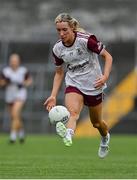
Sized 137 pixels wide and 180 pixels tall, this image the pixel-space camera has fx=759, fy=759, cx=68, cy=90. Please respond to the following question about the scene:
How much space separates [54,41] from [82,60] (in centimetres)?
1702

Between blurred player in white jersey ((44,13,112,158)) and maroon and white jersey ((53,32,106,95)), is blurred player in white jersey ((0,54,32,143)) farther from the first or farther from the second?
maroon and white jersey ((53,32,106,95))

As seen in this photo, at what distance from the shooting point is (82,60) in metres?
10.7

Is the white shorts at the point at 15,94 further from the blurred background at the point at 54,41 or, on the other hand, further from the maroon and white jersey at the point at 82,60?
the maroon and white jersey at the point at 82,60

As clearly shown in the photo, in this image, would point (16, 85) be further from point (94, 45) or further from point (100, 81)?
point (100, 81)

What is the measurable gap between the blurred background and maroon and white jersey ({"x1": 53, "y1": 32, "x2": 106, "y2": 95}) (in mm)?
15508

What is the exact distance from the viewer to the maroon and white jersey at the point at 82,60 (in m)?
10.6

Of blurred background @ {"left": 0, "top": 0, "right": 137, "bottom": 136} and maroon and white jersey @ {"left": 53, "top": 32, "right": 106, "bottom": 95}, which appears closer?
maroon and white jersey @ {"left": 53, "top": 32, "right": 106, "bottom": 95}

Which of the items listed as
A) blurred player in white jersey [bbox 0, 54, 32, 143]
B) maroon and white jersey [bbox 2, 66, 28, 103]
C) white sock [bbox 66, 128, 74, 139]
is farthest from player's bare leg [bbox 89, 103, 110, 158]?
maroon and white jersey [bbox 2, 66, 28, 103]

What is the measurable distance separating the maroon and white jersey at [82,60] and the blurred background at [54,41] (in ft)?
50.9

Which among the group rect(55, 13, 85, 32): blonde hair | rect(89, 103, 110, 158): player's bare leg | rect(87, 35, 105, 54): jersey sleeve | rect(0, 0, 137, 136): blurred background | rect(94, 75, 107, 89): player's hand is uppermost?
rect(55, 13, 85, 32): blonde hair

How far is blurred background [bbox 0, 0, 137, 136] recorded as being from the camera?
26688mm

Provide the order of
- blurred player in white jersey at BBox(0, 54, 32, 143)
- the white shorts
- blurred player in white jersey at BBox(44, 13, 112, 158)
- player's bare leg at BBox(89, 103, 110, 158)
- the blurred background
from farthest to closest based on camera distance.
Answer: the blurred background < the white shorts < blurred player in white jersey at BBox(0, 54, 32, 143) < player's bare leg at BBox(89, 103, 110, 158) < blurred player in white jersey at BBox(44, 13, 112, 158)

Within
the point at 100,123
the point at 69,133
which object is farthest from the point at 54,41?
the point at 69,133

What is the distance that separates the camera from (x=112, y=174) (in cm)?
930
